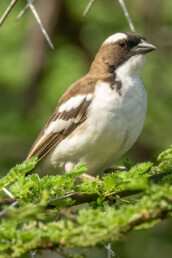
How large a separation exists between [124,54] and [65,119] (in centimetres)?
107

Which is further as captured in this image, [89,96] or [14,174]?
[89,96]

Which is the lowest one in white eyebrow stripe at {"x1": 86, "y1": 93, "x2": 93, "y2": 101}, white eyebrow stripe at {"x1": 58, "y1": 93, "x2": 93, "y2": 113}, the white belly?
the white belly

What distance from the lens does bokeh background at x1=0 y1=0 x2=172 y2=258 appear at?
8773 millimetres

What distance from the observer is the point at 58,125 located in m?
5.97

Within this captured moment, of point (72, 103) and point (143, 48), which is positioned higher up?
point (143, 48)

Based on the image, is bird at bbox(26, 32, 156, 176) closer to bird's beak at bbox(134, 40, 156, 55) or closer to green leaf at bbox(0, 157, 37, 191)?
bird's beak at bbox(134, 40, 156, 55)

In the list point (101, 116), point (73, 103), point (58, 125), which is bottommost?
point (101, 116)

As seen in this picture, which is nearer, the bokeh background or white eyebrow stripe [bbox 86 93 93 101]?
white eyebrow stripe [bbox 86 93 93 101]

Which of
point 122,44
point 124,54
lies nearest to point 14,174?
point 124,54

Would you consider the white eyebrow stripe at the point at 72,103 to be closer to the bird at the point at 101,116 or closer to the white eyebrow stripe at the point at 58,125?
the bird at the point at 101,116

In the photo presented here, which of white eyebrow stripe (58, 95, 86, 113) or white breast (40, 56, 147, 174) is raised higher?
white eyebrow stripe (58, 95, 86, 113)

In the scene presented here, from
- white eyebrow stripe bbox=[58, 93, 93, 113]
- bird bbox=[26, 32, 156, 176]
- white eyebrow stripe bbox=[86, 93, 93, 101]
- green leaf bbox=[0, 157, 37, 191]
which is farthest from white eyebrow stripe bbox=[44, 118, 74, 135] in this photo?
green leaf bbox=[0, 157, 37, 191]

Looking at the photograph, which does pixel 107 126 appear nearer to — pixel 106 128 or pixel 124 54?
pixel 106 128

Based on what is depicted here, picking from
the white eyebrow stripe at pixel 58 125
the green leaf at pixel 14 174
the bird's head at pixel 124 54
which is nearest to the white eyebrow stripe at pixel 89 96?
the white eyebrow stripe at pixel 58 125
